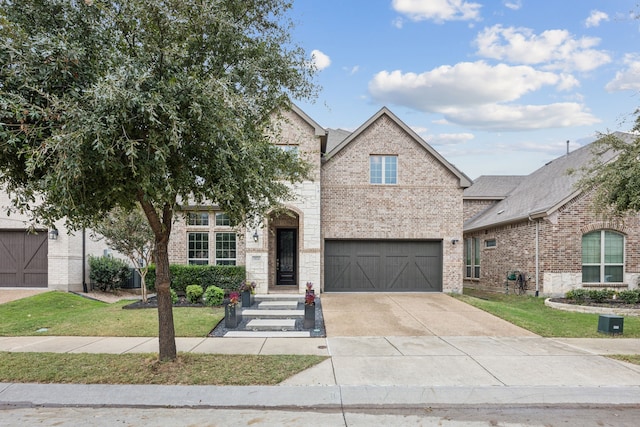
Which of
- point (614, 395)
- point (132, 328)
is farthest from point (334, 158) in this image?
point (614, 395)

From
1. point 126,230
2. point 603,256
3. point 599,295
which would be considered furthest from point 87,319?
point 603,256

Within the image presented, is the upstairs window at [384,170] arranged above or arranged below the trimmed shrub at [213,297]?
above

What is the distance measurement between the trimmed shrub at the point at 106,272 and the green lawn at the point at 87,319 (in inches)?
84.1

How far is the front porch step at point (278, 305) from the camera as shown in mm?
12086

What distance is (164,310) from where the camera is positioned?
6.62 m

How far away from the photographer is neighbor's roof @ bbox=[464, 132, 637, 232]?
50.2 ft

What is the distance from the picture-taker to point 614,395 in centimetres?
554

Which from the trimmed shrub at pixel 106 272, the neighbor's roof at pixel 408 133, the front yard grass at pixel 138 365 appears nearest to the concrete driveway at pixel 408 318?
the front yard grass at pixel 138 365

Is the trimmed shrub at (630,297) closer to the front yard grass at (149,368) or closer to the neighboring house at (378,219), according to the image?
the neighboring house at (378,219)

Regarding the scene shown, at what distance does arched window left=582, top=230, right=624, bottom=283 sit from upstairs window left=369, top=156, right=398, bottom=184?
741 centimetres

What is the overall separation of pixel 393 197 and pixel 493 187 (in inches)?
422

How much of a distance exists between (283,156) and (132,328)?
543 cm

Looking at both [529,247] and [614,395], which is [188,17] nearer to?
[614,395]

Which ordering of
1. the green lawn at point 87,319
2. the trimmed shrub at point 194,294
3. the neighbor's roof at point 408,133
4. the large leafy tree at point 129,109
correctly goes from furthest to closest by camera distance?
the neighbor's roof at point 408,133, the trimmed shrub at point 194,294, the green lawn at point 87,319, the large leafy tree at point 129,109
